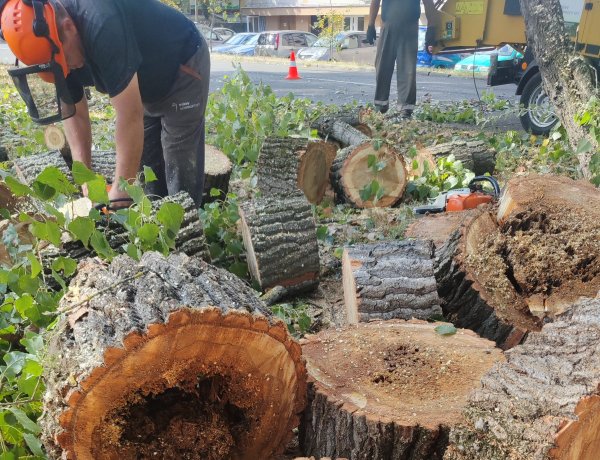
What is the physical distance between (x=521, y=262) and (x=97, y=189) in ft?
6.20

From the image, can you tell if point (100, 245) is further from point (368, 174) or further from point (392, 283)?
point (368, 174)

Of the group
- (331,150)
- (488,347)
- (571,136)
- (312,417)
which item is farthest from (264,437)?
(571,136)

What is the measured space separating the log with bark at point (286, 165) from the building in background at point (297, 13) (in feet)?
87.8

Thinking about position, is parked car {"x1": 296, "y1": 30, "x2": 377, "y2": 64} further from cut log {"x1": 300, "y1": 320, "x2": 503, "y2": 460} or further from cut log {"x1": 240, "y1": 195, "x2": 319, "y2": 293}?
cut log {"x1": 300, "y1": 320, "x2": 503, "y2": 460}

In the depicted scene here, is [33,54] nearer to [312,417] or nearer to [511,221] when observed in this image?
[312,417]

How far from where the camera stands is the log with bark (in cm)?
455

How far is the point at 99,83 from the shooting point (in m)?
3.13

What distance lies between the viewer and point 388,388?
1919mm

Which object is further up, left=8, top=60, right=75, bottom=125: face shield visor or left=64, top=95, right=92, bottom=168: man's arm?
left=8, top=60, right=75, bottom=125: face shield visor

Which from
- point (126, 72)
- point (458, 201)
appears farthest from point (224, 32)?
point (126, 72)

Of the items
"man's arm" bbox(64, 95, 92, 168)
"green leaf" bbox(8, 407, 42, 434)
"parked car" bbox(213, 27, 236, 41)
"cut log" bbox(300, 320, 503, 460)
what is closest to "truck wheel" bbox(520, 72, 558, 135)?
"man's arm" bbox(64, 95, 92, 168)

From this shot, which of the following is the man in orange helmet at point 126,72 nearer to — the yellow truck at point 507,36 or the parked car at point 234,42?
the yellow truck at point 507,36

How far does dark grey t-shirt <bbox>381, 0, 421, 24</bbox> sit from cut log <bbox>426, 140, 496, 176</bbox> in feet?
9.62

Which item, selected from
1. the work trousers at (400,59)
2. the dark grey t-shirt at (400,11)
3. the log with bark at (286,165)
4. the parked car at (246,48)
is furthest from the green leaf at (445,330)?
the parked car at (246,48)
